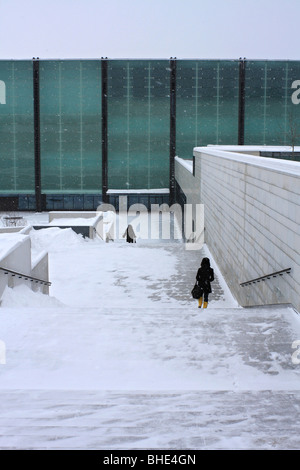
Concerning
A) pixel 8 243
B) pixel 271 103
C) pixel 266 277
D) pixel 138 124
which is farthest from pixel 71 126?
pixel 266 277

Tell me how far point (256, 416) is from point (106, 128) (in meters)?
41.4

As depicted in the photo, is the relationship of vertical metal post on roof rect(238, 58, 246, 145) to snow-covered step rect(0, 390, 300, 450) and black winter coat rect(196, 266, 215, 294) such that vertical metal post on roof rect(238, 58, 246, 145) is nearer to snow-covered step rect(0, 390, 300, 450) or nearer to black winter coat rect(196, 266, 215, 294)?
black winter coat rect(196, 266, 215, 294)

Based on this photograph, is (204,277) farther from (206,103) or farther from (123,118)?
(123,118)

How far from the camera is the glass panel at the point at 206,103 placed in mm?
43812

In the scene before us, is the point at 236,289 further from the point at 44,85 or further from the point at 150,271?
the point at 44,85

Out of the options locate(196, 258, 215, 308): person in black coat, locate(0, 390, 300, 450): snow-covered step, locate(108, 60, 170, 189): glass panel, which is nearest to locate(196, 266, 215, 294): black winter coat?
locate(196, 258, 215, 308): person in black coat

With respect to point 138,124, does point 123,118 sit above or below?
above

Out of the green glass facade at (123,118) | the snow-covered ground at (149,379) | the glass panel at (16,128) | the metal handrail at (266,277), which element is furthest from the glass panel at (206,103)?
the snow-covered ground at (149,379)

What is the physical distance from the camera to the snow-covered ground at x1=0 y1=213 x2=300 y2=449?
4.62m

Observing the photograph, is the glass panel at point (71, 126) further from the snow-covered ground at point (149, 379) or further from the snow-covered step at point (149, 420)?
the snow-covered step at point (149, 420)

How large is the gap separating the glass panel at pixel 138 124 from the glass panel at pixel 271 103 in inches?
258

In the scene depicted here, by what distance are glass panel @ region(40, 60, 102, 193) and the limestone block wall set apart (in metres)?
27.0

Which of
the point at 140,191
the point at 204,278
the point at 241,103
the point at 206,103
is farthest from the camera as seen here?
the point at 140,191

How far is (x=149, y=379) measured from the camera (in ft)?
19.0
